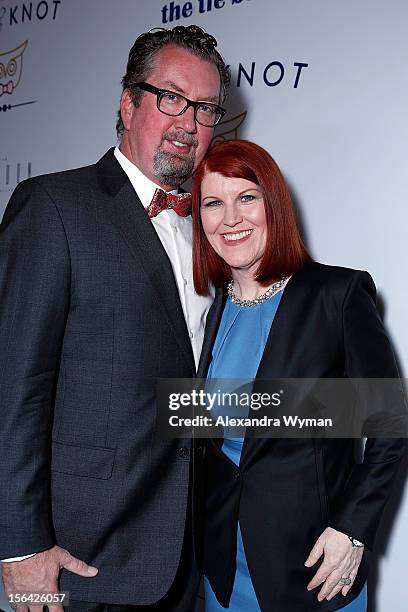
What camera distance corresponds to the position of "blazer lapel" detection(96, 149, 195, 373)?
147 cm

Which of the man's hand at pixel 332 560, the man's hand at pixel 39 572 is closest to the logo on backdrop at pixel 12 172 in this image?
the man's hand at pixel 39 572

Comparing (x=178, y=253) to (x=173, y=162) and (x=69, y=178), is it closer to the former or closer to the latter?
(x=173, y=162)

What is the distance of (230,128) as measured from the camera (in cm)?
213

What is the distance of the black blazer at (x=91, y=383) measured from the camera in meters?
1.38

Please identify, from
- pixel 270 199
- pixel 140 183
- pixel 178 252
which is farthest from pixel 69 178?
pixel 270 199

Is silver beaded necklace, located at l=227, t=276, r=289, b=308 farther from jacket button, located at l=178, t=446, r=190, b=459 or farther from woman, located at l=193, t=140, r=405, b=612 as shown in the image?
jacket button, located at l=178, t=446, r=190, b=459

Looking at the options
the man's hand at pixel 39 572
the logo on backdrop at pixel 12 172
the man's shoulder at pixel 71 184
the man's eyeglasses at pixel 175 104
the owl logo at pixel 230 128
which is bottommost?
the man's hand at pixel 39 572

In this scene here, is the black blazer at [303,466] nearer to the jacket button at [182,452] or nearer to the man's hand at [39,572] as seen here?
the jacket button at [182,452]

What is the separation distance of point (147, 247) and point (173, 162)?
26 centimetres

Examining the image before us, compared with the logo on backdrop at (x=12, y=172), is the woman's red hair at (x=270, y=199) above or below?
below

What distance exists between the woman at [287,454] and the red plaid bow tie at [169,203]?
0.33 feet

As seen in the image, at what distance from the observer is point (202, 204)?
1.62 meters

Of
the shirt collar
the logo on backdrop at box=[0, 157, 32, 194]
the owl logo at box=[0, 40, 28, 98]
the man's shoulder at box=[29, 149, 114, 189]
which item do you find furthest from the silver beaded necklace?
the owl logo at box=[0, 40, 28, 98]

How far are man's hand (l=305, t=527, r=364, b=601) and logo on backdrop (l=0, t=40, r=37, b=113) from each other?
2.04 metres
